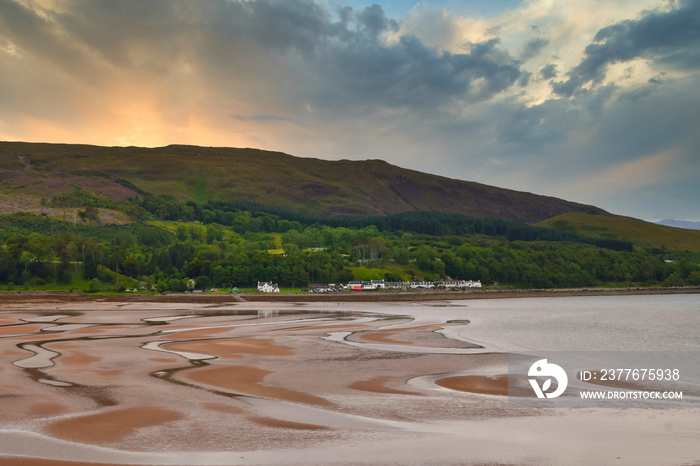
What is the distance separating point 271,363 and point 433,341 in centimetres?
1548

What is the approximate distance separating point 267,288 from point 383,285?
38.5 m

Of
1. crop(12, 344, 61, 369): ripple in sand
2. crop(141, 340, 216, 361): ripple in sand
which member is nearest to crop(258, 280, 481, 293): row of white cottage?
crop(141, 340, 216, 361): ripple in sand

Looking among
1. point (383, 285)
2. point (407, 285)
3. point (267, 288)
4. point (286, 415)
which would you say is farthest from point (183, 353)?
point (407, 285)

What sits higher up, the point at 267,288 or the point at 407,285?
the point at 407,285

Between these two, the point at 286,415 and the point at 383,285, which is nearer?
the point at 286,415

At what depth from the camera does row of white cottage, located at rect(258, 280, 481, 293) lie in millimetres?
133125

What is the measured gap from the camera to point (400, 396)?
20812mm

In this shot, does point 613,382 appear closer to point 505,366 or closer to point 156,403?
point 505,366

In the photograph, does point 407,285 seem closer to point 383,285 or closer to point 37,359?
point 383,285

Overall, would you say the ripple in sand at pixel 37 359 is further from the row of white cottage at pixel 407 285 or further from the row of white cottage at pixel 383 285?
the row of white cottage at pixel 407 285

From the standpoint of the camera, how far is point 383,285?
153 meters

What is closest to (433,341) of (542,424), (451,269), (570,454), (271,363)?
(271,363)

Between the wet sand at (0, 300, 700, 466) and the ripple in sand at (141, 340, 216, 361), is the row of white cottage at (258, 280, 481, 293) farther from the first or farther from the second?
the wet sand at (0, 300, 700, 466)

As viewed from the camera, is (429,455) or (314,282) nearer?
(429,455)
